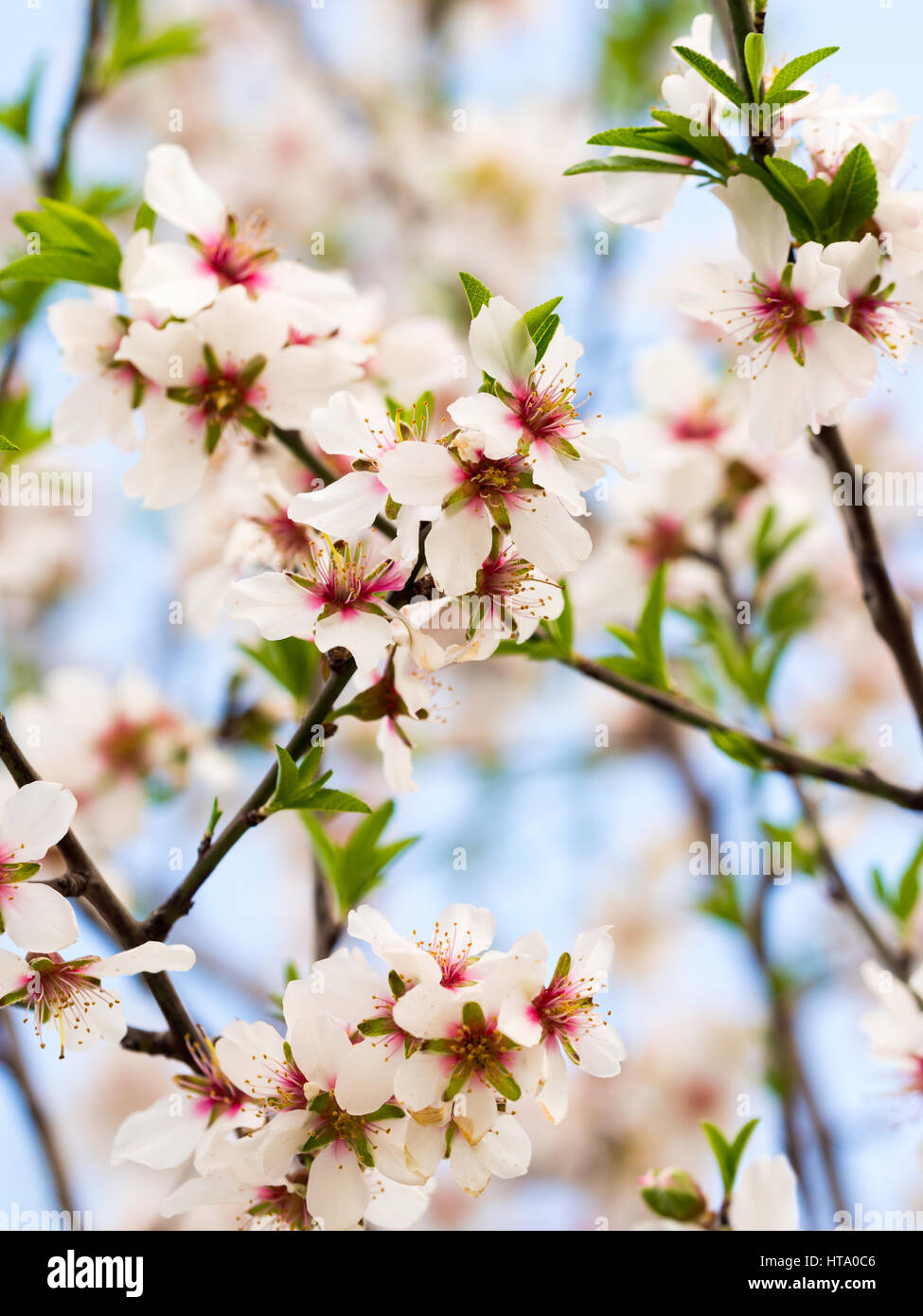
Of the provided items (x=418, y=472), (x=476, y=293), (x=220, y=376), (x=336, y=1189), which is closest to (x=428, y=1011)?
(x=336, y=1189)

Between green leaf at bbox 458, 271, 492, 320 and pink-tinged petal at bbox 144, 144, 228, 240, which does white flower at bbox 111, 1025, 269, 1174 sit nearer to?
green leaf at bbox 458, 271, 492, 320

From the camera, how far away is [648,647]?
1163mm

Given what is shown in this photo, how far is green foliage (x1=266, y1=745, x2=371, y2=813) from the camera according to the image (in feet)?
2.70

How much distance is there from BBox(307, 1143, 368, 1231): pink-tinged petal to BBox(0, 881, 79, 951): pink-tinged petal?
0.24 metres

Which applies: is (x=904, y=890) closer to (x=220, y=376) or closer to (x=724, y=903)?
(x=724, y=903)

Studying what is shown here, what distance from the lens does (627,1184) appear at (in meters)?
3.45

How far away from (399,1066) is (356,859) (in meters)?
0.38

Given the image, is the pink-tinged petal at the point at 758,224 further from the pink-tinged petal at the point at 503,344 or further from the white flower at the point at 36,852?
the white flower at the point at 36,852

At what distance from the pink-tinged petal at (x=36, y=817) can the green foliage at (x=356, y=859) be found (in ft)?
1.23

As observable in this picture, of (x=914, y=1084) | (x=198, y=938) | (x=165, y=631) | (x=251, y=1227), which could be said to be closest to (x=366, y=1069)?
(x=251, y=1227)

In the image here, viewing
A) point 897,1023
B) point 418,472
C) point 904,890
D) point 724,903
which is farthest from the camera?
point 724,903

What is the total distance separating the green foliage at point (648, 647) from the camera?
1.15 meters

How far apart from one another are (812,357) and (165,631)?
232 cm
